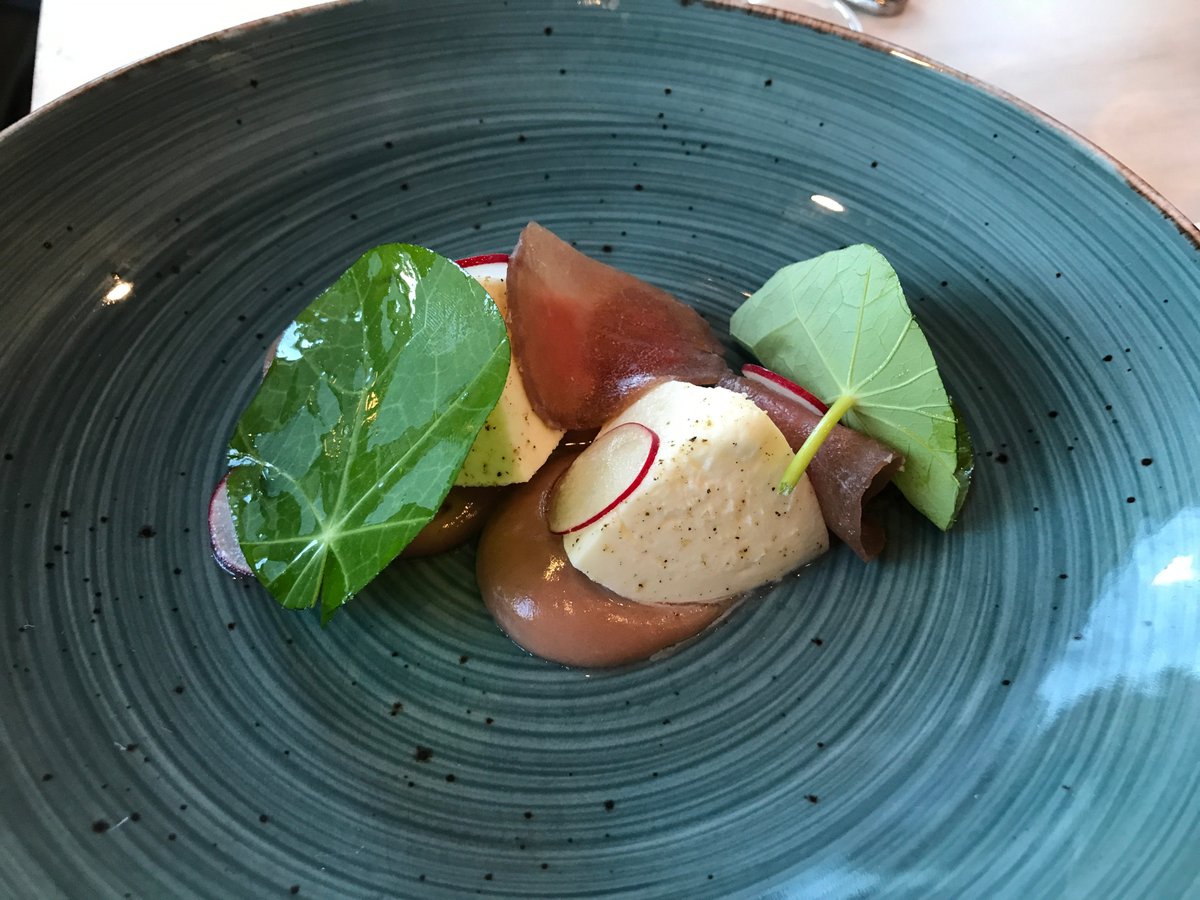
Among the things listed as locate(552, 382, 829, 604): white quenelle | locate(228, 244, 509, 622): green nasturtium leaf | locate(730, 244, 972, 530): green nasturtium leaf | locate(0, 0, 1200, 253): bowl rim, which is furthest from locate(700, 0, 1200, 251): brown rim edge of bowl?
locate(228, 244, 509, 622): green nasturtium leaf

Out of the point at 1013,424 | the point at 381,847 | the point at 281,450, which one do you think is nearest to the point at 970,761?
the point at 1013,424

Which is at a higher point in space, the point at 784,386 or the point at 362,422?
the point at 784,386

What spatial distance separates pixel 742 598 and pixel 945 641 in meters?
0.29

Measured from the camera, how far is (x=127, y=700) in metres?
1.12

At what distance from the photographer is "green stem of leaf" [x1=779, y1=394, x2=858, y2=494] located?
1229 millimetres

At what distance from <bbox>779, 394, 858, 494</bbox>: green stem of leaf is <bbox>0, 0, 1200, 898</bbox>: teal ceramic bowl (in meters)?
0.17

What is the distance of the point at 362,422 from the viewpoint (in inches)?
47.3

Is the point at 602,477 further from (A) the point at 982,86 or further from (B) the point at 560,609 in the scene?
(A) the point at 982,86

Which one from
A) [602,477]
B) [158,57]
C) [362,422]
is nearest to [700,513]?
[602,477]

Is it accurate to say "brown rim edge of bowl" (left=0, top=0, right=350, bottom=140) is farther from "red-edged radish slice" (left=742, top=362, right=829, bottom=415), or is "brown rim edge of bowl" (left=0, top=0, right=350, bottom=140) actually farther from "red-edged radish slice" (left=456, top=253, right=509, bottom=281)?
"red-edged radish slice" (left=742, top=362, right=829, bottom=415)

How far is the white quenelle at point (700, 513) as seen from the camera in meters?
1.23

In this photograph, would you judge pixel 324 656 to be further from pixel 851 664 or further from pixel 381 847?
pixel 851 664

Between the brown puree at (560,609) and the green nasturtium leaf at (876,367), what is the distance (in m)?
0.29

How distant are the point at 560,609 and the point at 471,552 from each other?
0.66 feet
